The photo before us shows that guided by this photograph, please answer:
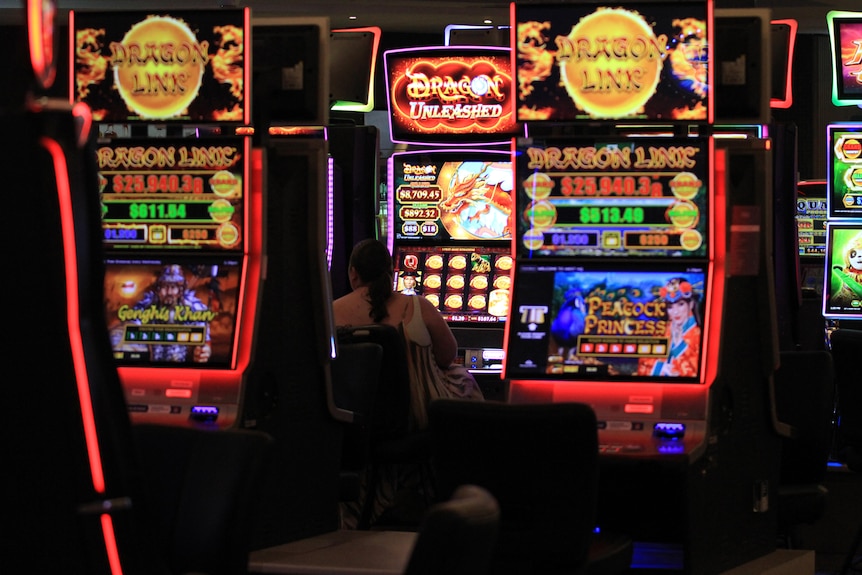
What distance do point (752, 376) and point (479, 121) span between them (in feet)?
10.6

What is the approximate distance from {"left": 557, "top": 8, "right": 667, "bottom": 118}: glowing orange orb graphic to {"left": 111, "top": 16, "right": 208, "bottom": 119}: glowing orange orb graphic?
1212mm

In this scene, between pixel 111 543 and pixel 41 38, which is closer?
pixel 41 38

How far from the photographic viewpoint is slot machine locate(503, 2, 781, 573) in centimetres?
388

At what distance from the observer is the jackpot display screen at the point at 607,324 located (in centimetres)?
391

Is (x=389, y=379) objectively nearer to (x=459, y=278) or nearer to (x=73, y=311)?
(x=459, y=278)

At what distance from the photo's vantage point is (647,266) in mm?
3990

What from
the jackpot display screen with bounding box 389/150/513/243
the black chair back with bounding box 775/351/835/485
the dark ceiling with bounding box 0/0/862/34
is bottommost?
the black chair back with bounding box 775/351/835/485

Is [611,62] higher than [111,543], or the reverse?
[611,62]

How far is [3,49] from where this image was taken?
12922 mm

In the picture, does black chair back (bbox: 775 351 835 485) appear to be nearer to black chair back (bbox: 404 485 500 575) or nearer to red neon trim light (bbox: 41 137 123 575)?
black chair back (bbox: 404 485 500 575)

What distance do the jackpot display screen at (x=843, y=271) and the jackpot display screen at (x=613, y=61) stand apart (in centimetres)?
356

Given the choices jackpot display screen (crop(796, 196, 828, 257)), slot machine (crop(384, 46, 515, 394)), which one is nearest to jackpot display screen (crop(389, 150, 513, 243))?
slot machine (crop(384, 46, 515, 394))

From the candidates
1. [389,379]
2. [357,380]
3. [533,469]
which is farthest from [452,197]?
[533,469]

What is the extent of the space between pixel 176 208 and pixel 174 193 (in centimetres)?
5
